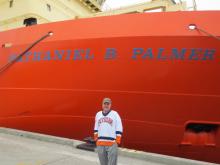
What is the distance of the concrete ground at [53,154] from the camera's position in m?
6.29

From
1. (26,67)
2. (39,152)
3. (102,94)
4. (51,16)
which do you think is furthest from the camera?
(51,16)

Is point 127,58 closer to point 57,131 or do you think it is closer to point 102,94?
point 102,94

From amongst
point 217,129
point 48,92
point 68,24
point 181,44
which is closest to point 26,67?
point 48,92

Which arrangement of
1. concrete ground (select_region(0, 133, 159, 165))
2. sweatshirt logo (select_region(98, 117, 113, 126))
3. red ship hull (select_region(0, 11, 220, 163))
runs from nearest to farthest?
sweatshirt logo (select_region(98, 117, 113, 126)) → concrete ground (select_region(0, 133, 159, 165)) → red ship hull (select_region(0, 11, 220, 163))

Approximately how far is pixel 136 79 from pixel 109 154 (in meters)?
2.55

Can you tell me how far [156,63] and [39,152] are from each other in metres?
2.74

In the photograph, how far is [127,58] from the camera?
23.6 feet

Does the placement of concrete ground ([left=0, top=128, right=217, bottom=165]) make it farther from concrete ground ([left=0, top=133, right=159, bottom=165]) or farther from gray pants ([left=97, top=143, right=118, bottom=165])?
gray pants ([left=97, top=143, right=118, bottom=165])

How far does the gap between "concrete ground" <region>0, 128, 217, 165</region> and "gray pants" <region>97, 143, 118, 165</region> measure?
4.26ft

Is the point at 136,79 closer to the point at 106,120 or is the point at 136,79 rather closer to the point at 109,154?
the point at 106,120

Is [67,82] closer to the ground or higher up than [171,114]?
higher up

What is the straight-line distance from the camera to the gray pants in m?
4.88

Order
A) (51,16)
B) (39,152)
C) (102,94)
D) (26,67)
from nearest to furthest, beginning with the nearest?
1. (39,152)
2. (102,94)
3. (26,67)
4. (51,16)

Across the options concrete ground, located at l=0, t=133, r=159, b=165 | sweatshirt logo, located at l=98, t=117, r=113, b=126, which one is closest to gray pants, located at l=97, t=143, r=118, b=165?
sweatshirt logo, located at l=98, t=117, r=113, b=126
